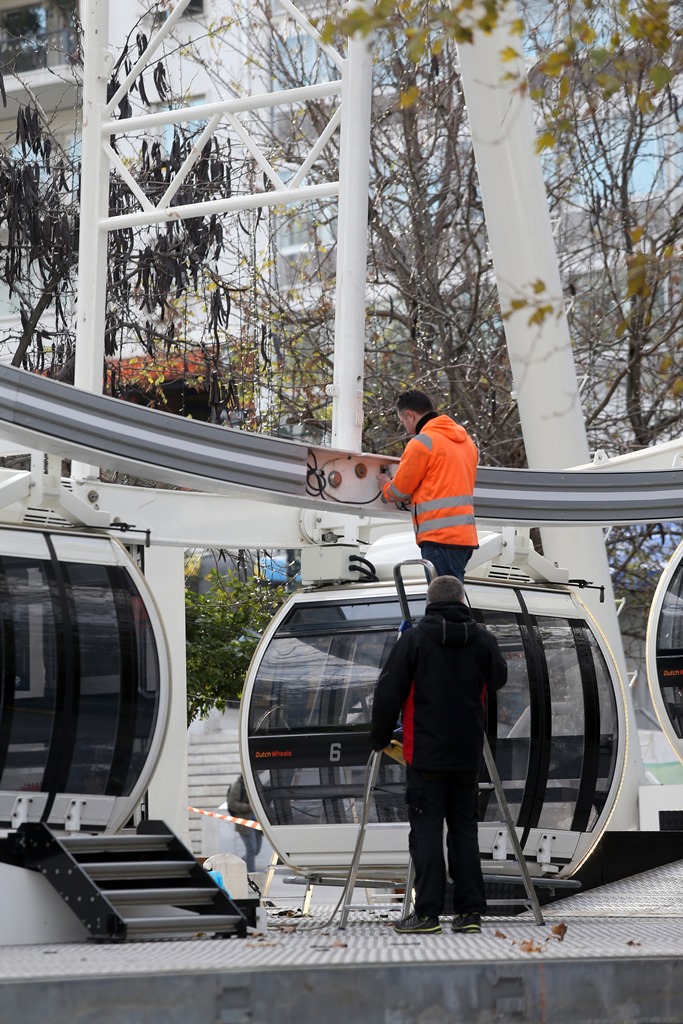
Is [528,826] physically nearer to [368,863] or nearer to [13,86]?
[368,863]

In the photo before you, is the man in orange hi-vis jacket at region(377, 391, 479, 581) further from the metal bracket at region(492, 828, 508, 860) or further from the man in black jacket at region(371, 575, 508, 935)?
the metal bracket at region(492, 828, 508, 860)

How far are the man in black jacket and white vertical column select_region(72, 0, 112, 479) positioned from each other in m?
5.47

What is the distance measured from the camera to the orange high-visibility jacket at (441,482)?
8.60 meters

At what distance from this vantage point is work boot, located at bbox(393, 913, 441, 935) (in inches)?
285

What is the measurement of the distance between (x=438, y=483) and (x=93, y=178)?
5161 millimetres

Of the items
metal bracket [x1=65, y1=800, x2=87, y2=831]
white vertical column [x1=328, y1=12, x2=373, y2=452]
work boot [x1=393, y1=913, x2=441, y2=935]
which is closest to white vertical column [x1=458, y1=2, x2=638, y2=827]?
white vertical column [x1=328, y1=12, x2=373, y2=452]

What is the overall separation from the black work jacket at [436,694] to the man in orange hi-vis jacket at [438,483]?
1145 millimetres

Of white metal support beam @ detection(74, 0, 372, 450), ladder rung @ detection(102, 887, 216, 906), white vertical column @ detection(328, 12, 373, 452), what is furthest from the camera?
white metal support beam @ detection(74, 0, 372, 450)

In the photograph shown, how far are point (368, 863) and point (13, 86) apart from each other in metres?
17.5

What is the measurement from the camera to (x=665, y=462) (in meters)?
12.2

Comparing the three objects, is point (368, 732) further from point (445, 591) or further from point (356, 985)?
point (356, 985)

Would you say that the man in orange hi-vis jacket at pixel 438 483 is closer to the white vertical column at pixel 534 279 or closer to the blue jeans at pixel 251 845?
the white vertical column at pixel 534 279

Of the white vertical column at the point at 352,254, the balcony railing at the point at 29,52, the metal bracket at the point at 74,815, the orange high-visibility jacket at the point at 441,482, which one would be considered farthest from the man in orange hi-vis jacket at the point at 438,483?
the balcony railing at the point at 29,52

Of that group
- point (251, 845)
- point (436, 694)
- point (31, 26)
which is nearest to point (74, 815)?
point (436, 694)
